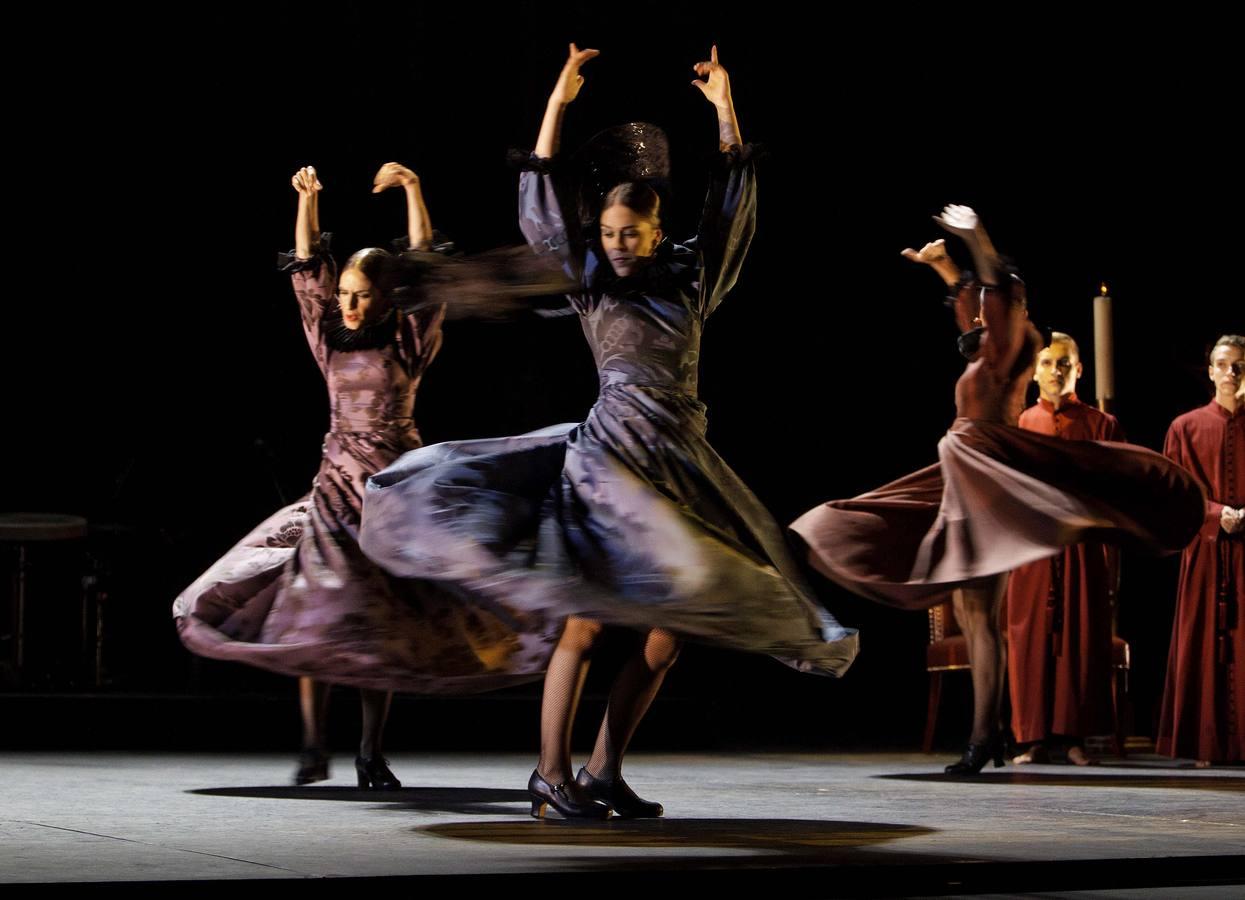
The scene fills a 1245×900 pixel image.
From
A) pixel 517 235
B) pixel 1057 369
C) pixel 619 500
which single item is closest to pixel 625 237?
pixel 619 500

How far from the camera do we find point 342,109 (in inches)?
321

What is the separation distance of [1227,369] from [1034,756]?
1.35 meters

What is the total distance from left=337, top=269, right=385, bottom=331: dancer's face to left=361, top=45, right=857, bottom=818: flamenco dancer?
90 centimetres

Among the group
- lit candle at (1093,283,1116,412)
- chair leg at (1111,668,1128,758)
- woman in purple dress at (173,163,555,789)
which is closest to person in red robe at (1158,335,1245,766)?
chair leg at (1111,668,1128,758)

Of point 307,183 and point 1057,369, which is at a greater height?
point 307,183

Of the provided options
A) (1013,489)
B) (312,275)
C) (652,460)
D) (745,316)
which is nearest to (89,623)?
(745,316)

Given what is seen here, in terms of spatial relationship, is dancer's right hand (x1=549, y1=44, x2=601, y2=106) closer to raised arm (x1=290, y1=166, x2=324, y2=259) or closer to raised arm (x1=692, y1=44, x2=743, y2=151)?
raised arm (x1=692, y1=44, x2=743, y2=151)

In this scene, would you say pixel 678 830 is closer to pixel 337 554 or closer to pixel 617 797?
pixel 617 797

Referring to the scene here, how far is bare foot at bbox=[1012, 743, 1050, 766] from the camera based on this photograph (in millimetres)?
5996

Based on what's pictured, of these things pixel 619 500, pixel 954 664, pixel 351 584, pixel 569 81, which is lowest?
pixel 954 664

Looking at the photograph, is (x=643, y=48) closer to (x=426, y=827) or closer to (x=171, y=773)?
(x=171, y=773)

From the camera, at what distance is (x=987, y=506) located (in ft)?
16.6

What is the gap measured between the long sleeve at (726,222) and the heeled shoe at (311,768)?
156 cm

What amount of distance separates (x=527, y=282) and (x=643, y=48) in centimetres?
421
